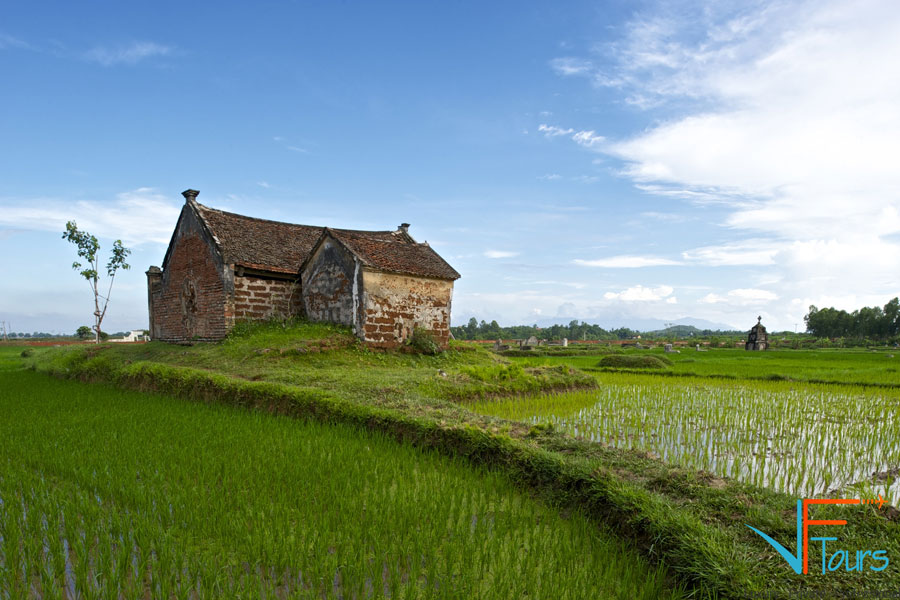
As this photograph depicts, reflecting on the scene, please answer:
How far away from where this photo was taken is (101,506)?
4121mm

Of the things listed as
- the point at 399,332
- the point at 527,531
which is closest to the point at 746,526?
the point at 527,531

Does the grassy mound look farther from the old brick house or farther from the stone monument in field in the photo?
the stone monument in field

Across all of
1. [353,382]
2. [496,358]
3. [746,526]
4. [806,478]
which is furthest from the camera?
[496,358]

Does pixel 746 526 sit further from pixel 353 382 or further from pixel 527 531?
pixel 353 382

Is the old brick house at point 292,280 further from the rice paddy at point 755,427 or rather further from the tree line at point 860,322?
the tree line at point 860,322

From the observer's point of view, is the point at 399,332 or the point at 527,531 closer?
the point at 527,531

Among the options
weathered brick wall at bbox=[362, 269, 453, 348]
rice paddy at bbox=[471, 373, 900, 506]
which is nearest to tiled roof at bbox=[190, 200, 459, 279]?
weathered brick wall at bbox=[362, 269, 453, 348]

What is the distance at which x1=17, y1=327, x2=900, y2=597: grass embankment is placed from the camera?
9.60 feet

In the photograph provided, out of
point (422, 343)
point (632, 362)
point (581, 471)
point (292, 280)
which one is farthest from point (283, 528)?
point (632, 362)

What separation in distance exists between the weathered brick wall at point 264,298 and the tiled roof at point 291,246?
1.89ft

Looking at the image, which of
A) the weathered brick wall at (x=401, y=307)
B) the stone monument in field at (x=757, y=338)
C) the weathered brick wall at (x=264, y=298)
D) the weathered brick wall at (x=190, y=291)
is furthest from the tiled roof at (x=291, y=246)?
the stone monument in field at (x=757, y=338)

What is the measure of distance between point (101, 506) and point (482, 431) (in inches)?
149

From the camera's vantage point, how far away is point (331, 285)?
16.0 meters

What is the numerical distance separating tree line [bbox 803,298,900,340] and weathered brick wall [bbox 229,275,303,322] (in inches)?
2804
